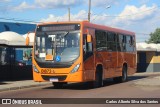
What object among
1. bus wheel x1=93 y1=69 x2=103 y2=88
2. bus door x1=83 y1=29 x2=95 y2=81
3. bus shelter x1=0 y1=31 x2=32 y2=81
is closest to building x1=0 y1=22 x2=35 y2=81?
bus shelter x1=0 y1=31 x2=32 y2=81

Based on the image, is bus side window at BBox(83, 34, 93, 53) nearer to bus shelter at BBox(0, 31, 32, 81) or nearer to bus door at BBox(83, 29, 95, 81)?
bus door at BBox(83, 29, 95, 81)

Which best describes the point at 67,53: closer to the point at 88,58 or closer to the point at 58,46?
the point at 58,46

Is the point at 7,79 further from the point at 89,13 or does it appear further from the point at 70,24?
the point at 89,13

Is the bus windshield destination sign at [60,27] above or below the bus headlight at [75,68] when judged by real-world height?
above

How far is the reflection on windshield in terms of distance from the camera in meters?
20.3

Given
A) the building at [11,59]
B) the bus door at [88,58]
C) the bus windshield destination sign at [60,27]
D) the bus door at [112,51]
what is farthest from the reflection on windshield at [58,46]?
the building at [11,59]

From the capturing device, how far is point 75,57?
2017 cm

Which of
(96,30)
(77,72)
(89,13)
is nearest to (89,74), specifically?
(77,72)

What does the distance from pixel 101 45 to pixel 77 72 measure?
10.4ft

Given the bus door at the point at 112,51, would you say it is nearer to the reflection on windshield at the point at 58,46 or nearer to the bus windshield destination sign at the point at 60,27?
the bus windshield destination sign at the point at 60,27

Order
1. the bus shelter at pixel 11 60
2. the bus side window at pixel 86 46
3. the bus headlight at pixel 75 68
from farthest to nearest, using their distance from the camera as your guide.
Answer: the bus shelter at pixel 11 60, the bus side window at pixel 86 46, the bus headlight at pixel 75 68

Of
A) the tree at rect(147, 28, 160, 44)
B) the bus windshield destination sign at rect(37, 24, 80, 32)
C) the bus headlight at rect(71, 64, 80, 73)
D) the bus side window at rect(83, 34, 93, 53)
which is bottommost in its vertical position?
the tree at rect(147, 28, 160, 44)

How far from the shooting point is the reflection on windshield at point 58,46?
20266 mm

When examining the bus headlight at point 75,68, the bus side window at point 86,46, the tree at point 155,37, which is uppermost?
the bus side window at point 86,46
